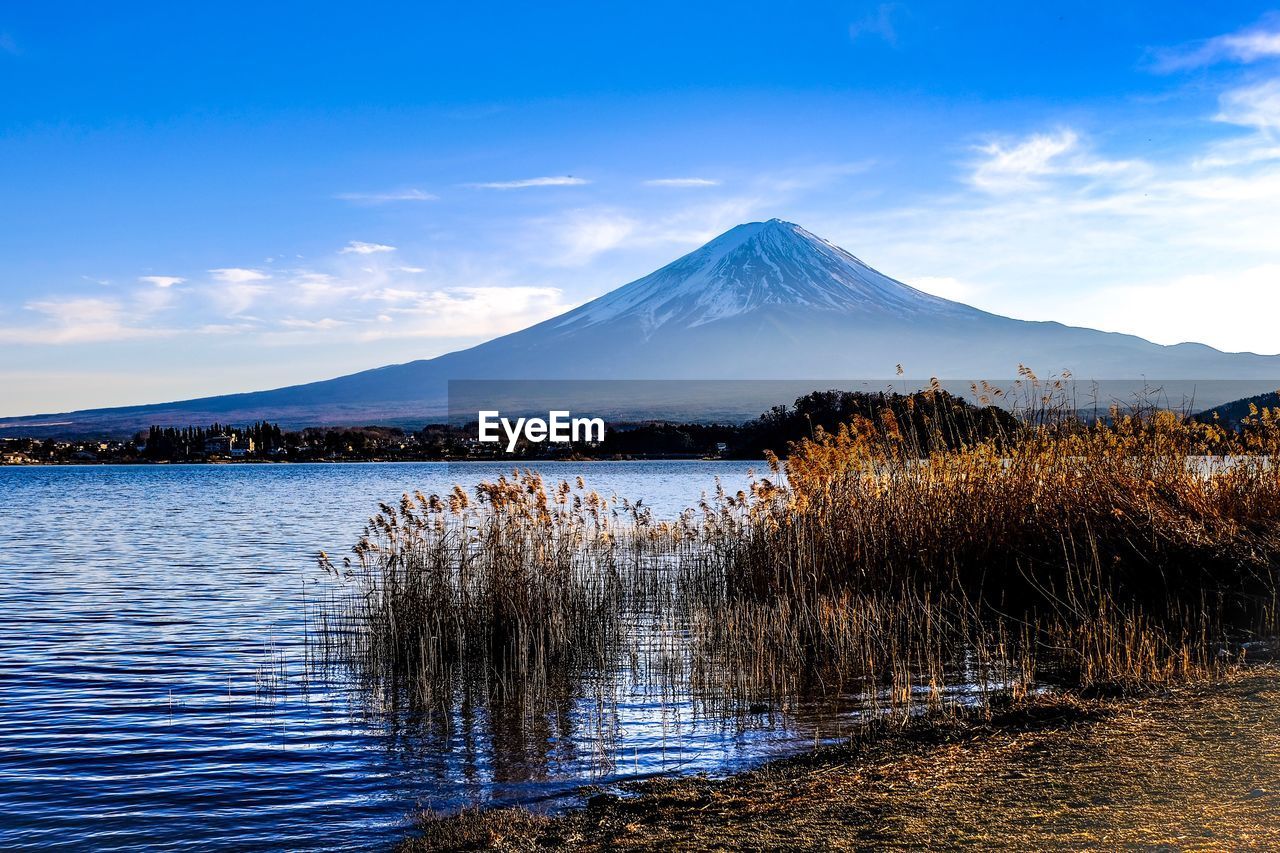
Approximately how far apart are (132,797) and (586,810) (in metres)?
3.09

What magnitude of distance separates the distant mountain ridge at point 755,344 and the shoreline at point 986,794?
389ft

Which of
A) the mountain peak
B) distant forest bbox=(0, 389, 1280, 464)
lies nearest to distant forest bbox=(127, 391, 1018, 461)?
distant forest bbox=(0, 389, 1280, 464)

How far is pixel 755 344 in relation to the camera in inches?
5477

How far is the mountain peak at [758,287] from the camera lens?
145 meters

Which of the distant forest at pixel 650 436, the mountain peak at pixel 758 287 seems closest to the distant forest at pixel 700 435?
the distant forest at pixel 650 436

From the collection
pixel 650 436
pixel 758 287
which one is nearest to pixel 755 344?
pixel 758 287

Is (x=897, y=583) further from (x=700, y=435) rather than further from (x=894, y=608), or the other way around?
(x=700, y=435)

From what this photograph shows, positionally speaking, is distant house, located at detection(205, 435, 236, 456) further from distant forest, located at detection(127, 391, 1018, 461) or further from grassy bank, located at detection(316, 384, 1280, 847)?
grassy bank, located at detection(316, 384, 1280, 847)

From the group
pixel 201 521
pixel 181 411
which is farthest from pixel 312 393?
pixel 201 521

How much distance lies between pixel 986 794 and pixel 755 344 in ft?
444

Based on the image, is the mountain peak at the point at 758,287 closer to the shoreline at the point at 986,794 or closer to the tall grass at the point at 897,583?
the tall grass at the point at 897,583

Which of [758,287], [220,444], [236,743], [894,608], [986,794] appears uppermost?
[758,287]

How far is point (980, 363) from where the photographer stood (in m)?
136

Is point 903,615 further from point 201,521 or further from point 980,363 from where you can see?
point 980,363
